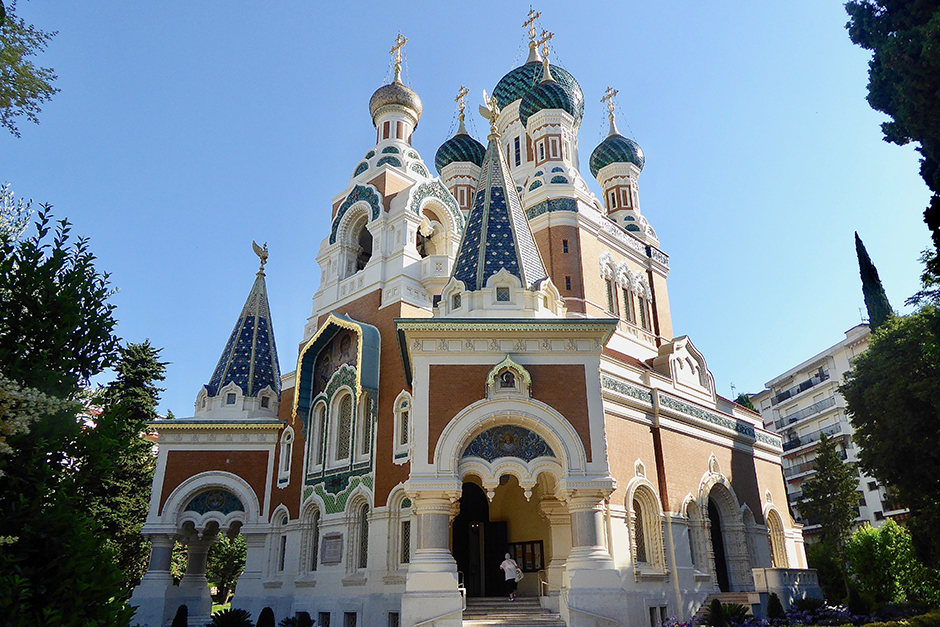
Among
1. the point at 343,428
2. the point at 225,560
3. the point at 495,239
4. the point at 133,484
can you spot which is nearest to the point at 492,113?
the point at 495,239

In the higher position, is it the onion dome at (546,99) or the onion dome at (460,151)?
the onion dome at (460,151)

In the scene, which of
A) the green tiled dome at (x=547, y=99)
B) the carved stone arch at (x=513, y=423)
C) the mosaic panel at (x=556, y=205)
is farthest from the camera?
the green tiled dome at (x=547, y=99)

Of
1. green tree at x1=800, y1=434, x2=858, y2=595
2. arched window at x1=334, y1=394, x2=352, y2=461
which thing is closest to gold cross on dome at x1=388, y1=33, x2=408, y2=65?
arched window at x1=334, y1=394, x2=352, y2=461

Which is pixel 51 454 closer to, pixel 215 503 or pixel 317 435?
pixel 317 435

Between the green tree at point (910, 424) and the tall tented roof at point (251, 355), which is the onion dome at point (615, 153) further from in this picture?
the tall tented roof at point (251, 355)

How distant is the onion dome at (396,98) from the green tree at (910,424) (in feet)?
46.6

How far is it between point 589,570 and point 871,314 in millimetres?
14888

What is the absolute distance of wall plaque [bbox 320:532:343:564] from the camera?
1562 cm

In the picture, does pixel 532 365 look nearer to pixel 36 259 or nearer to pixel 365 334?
pixel 365 334

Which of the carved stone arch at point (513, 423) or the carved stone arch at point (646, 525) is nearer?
the carved stone arch at point (513, 423)

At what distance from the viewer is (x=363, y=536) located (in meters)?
15.5

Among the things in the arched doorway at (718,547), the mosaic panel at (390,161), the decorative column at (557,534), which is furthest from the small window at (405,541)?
the mosaic panel at (390,161)

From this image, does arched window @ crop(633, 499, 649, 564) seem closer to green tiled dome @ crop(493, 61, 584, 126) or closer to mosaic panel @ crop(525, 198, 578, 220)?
mosaic panel @ crop(525, 198, 578, 220)

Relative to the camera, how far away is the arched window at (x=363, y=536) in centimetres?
1525
